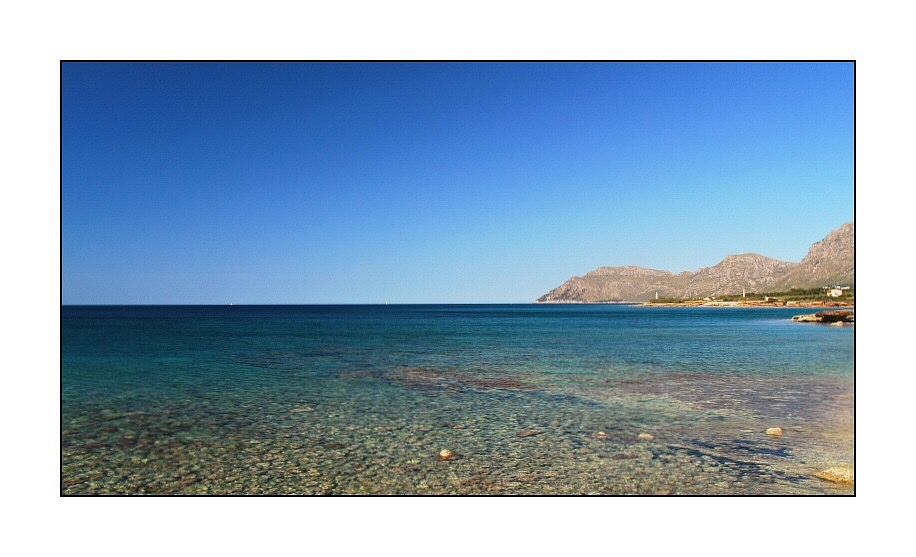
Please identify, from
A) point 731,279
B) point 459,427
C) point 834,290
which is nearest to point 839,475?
point 459,427

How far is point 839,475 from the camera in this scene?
5.99m

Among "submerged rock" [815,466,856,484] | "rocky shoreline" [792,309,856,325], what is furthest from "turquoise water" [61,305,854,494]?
"rocky shoreline" [792,309,856,325]

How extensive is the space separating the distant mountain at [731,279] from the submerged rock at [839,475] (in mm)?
2498

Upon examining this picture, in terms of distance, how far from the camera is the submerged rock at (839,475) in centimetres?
590

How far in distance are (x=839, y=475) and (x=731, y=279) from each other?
358ft

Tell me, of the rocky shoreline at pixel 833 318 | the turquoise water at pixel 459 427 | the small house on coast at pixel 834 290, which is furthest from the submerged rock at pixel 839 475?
the small house on coast at pixel 834 290

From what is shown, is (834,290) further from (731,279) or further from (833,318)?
(731,279)

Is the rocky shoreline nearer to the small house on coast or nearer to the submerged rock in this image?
the small house on coast

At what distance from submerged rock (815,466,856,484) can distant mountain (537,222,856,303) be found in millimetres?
2498
